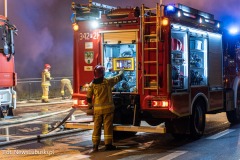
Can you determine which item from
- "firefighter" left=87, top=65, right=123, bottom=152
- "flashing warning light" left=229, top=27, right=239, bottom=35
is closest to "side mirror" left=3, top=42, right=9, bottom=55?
"firefighter" left=87, top=65, right=123, bottom=152

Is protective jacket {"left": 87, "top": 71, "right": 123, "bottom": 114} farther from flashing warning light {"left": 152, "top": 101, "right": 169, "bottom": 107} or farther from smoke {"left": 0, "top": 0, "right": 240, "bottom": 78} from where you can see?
smoke {"left": 0, "top": 0, "right": 240, "bottom": 78}

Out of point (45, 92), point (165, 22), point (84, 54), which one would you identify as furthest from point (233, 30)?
point (45, 92)

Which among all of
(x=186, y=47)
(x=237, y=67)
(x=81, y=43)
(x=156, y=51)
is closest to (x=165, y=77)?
(x=156, y=51)

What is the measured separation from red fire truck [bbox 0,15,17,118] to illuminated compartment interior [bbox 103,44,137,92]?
5155mm

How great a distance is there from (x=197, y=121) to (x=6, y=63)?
6725mm

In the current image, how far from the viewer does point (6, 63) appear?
1312 cm

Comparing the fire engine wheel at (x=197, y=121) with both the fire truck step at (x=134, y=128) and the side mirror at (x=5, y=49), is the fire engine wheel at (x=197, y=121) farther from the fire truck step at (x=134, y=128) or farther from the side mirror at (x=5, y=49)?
the side mirror at (x=5, y=49)

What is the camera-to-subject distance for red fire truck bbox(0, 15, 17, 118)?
42.3 feet

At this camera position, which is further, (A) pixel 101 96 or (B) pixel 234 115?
(B) pixel 234 115

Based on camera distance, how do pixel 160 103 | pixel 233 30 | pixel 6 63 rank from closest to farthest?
pixel 160 103 → pixel 233 30 → pixel 6 63

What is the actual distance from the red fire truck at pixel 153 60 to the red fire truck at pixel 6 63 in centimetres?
465

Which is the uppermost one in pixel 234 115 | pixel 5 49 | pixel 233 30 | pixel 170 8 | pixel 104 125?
pixel 170 8

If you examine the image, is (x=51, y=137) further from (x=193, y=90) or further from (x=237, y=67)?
(x=237, y=67)

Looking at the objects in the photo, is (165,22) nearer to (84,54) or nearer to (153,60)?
(153,60)
